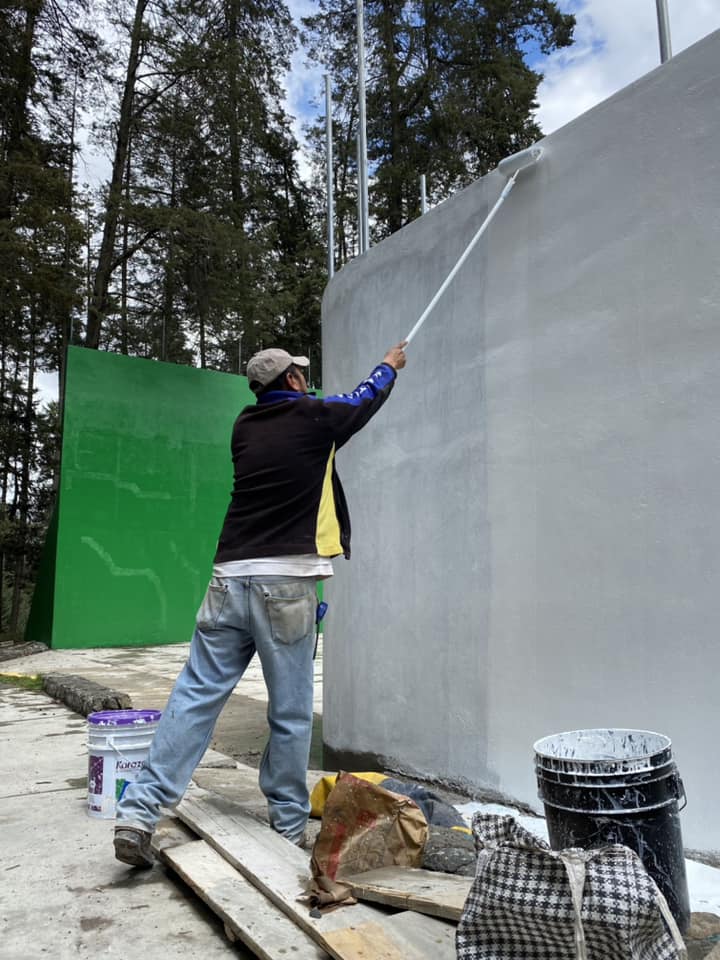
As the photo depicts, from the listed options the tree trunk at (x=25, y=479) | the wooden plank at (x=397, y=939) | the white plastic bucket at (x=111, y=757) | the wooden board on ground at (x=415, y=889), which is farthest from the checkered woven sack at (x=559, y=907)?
the tree trunk at (x=25, y=479)

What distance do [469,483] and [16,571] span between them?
43.7 feet

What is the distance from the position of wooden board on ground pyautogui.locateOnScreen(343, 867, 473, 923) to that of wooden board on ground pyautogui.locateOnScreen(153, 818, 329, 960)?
8.6 inches

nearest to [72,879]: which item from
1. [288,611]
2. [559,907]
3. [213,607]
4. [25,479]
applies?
[213,607]

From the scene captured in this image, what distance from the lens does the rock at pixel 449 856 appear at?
2217 millimetres

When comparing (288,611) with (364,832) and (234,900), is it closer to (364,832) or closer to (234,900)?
(364,832)

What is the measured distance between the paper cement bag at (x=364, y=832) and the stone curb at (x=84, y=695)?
3.02m

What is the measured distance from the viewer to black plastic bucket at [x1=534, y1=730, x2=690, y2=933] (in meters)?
1.91

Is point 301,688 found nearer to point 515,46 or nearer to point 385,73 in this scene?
point 385,73

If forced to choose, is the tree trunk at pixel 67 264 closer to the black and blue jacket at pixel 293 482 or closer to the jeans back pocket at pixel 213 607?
the black and blue jacket at pixel 293 482

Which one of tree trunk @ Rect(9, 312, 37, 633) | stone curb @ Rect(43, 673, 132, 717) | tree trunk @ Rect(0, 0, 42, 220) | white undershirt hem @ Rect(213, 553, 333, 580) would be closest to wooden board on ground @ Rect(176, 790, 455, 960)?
white undershirt hem @ Rect(213, 553, 333, 580)

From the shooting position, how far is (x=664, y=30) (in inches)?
119

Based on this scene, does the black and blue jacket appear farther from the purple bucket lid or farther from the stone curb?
the stone curb

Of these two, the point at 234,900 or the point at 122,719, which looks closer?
the point at 234,900

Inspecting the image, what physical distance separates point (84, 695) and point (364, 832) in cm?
391
